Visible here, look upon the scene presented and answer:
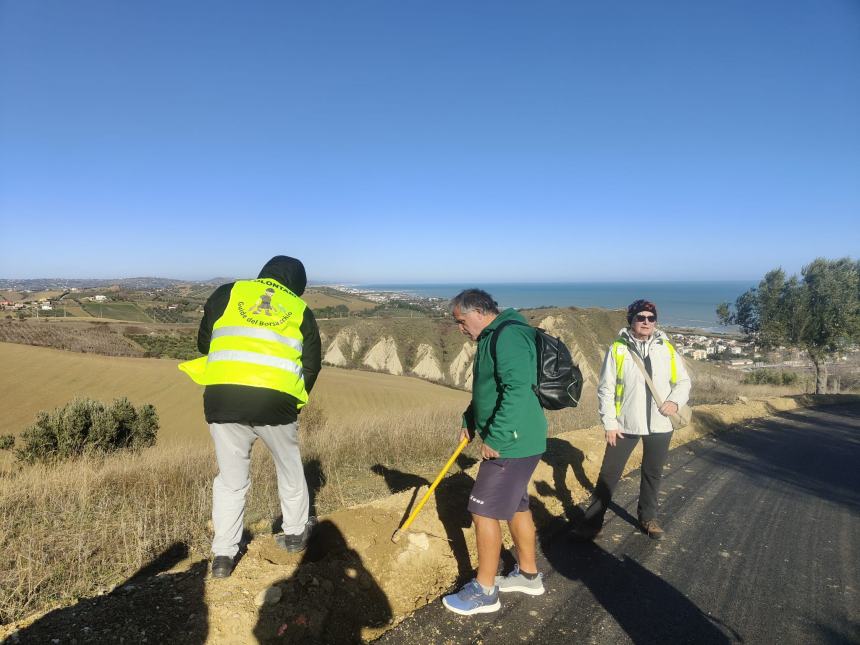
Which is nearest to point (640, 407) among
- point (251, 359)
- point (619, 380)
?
point (619, 380)

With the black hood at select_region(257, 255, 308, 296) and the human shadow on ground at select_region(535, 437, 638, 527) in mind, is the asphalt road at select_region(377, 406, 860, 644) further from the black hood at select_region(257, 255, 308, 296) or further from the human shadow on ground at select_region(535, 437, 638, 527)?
the black hood at select_region(257, 255, 308, 296)

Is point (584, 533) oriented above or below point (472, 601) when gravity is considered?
below

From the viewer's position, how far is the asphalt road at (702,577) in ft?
9.76

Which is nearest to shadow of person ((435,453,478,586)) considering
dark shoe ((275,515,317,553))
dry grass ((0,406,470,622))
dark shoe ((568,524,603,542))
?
dark shoe ((568,524,603,542))

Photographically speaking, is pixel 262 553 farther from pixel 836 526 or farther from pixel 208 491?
pixel 836 526

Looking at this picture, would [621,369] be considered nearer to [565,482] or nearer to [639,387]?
[639,387]

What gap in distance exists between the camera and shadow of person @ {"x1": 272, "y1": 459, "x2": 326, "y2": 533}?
4639mm

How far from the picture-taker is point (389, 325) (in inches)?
2603

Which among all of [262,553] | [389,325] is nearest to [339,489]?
[262,553]

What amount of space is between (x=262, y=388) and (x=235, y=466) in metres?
0.65

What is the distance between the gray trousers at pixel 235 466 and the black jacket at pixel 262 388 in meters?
0.11

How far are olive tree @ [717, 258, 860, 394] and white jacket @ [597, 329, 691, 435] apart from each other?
81.2 feet

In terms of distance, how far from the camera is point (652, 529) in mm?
4410

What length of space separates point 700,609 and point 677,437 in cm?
604
